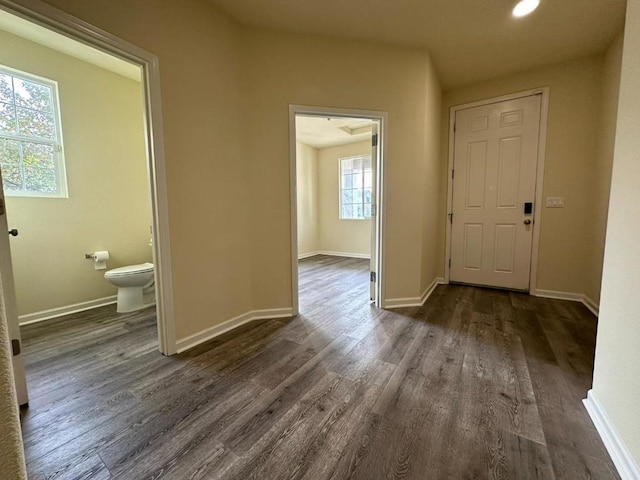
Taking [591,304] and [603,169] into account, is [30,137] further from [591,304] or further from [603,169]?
[591,304]

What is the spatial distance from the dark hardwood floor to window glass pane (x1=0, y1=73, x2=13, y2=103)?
1.97 m

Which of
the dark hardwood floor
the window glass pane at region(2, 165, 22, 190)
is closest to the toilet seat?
the dark hardwood floor

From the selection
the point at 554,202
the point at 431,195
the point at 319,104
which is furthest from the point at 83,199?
the point at 554,202

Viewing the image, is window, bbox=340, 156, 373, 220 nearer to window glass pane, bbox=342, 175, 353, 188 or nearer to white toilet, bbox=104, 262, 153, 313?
window glass pane, bbox=342, 175, 353, 188

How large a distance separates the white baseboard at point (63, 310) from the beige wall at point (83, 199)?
4cm

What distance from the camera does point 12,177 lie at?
235 cm

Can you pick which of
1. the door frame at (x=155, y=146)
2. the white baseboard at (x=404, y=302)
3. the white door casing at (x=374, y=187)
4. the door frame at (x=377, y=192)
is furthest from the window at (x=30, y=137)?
the white baseboard at (x=404, y=302)

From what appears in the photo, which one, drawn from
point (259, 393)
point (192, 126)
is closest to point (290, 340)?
point (259, 393)

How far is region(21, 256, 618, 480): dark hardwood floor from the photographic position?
3.56 feet

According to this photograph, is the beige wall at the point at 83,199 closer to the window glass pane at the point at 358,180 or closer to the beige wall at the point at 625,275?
the beige wall at the point at 625,275

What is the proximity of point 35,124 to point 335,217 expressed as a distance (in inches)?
191

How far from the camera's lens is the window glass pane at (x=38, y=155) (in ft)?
7.97

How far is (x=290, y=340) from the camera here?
6.90 ft

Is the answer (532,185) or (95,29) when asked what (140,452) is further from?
(532,185)
